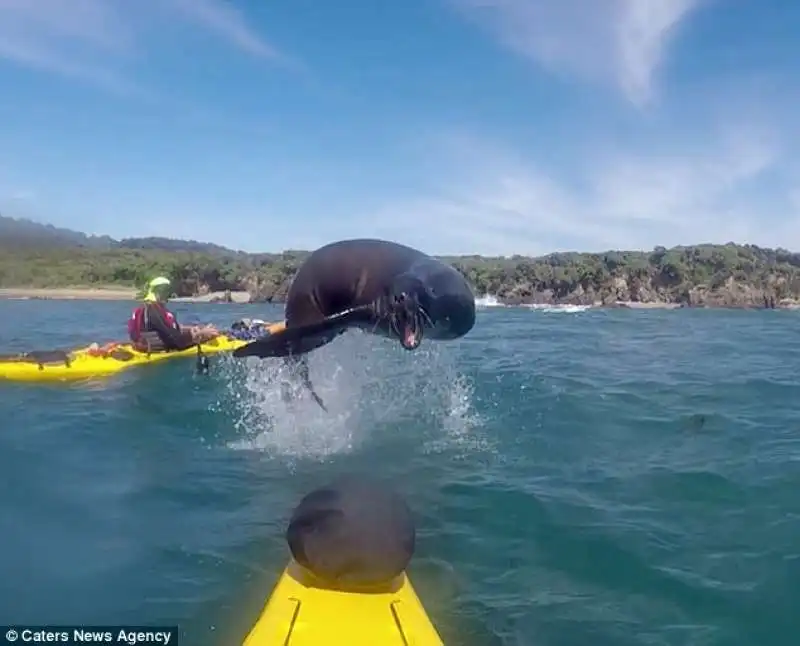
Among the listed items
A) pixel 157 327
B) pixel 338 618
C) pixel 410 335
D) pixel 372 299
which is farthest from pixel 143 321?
pixel 338 618

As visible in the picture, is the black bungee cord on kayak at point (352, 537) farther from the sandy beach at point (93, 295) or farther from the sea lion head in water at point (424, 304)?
the sandy beach at point (93, 295)

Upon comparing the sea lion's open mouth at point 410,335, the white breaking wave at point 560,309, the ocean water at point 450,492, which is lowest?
the ocean water at point 450,492

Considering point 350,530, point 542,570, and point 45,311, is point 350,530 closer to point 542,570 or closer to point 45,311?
point 542,570

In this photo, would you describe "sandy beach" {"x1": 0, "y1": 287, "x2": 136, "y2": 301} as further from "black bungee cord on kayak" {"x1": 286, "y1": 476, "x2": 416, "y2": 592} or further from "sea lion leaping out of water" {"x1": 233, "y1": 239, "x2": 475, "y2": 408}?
"black bungee cord on kayak" {"x1": 286, "y1": 476, "x2": 416, "y2": 592}

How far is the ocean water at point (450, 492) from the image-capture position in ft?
20.5

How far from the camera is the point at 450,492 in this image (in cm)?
912

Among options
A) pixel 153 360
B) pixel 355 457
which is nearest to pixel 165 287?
pixel 153 360

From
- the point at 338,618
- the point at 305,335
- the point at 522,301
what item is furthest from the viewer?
the point at 522,301

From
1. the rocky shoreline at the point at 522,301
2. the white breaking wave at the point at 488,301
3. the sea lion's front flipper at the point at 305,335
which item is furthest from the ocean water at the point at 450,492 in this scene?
the rocky shoreline at the point at 522,301

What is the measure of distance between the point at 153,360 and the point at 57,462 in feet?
25.6

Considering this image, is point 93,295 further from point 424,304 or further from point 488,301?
point 424,304

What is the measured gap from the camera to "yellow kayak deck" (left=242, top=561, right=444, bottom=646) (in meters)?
4.21

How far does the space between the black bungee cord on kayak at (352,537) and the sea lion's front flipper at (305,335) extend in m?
2.26

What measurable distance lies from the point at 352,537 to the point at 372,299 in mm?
2988
